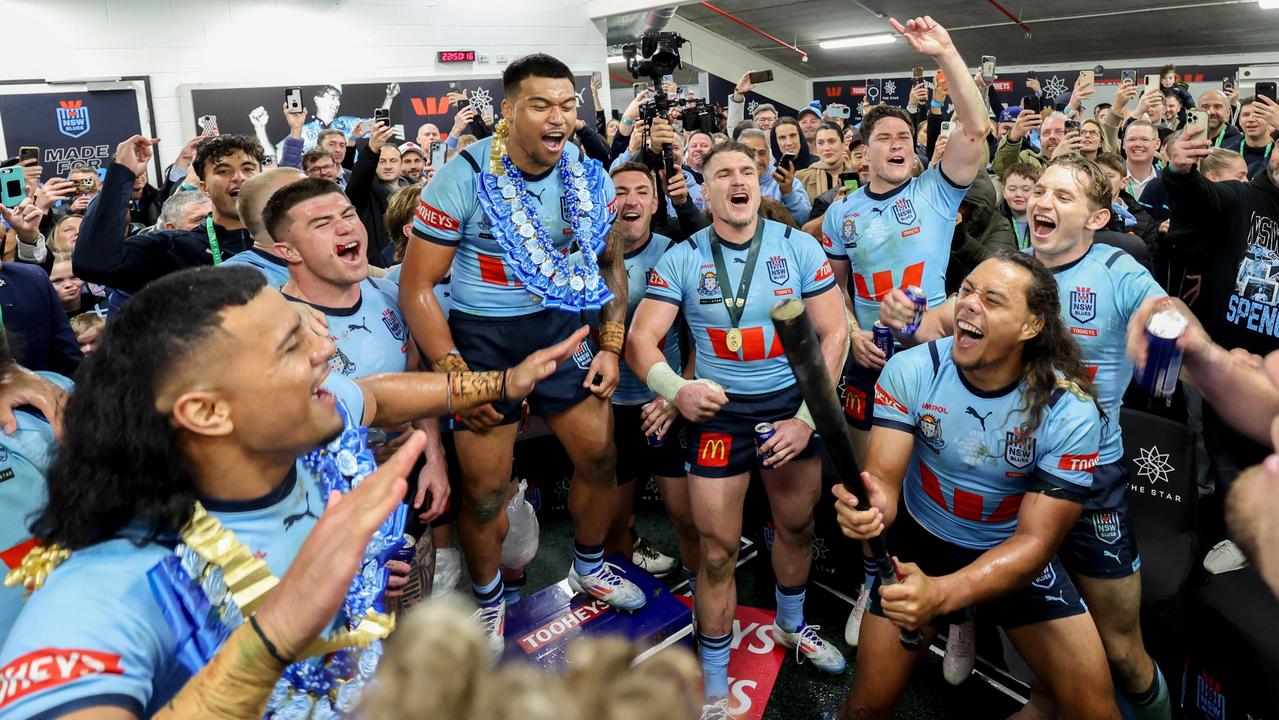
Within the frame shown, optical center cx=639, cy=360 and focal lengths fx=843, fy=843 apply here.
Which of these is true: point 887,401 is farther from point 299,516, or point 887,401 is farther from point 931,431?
point 299,516

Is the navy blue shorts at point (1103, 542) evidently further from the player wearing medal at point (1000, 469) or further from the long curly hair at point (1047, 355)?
the long curly hair at point (1047, 355)

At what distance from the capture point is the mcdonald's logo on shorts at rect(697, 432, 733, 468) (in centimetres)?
306

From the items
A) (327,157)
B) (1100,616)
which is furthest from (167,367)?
(327,157)

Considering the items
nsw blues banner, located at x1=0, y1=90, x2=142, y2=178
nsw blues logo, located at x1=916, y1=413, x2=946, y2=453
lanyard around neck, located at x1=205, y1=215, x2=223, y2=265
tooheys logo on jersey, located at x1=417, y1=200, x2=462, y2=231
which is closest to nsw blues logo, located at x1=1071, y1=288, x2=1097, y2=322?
nsw blues logo, located at x1=916, y1=413, x2=946, y2=453

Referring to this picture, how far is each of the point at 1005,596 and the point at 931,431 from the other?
1.72 feet

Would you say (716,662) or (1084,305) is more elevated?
(1084,305)

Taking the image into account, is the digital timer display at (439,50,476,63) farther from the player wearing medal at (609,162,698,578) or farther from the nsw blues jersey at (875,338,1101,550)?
the nsw blues jersey at (875,338,1101,550)

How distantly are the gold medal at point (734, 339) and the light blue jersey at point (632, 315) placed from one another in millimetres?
543

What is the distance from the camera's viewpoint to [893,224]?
3.55 m

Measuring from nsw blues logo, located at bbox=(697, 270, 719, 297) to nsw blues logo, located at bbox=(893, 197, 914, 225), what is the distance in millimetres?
954

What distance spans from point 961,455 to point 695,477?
3.13 ft

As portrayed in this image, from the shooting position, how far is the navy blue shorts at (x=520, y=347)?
2.98 meters

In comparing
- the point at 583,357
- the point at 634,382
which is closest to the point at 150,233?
the point at 583,357

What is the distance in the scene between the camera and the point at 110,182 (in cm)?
303
